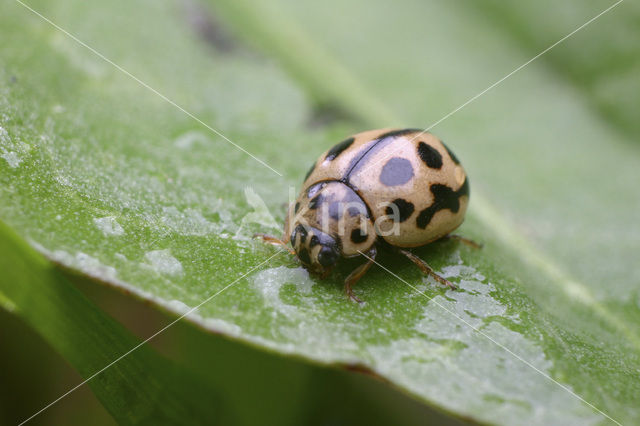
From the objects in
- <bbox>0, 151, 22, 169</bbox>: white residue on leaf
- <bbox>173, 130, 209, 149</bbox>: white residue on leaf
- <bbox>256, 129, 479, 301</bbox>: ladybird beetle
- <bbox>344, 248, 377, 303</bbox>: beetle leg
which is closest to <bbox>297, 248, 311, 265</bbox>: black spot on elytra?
<bbox>256, 129, 479, 301</bbox>: ladybird beetle

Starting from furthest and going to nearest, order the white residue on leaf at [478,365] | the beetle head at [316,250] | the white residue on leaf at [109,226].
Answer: the beetle head at [316,250]
the white residue on leaf at [109,226]
the white residue on leaf at [478,365]

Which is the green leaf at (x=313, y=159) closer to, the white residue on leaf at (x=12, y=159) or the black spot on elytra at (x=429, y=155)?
the white residue on leaf at (x=12, y=159)

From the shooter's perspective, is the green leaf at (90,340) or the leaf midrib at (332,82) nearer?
the green leaf at (90,340)

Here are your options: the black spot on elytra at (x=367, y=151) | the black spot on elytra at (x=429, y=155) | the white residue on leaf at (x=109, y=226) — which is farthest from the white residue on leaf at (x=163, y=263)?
the black spot on elytra at (x=429, y=155)

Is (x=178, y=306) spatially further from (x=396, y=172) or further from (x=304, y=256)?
(x=396, y=172)

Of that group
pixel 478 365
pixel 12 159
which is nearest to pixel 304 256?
pixel 478 365

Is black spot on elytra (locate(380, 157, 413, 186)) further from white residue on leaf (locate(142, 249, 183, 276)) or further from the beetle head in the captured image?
white residue on leaf (locate(142, 249, 183, 276))
